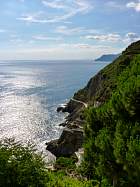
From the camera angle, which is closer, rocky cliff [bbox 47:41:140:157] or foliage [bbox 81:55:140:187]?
foliage [bbox 81:55:140:187]

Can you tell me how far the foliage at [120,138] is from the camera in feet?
62.3

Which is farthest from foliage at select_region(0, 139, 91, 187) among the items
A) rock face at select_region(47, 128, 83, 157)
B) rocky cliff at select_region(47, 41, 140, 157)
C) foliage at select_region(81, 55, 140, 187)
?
rock face at select_region(47, 128, 83, 157)

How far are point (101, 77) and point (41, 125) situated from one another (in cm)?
2746

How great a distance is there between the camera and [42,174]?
2375 cm

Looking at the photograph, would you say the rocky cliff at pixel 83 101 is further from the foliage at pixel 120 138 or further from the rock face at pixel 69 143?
the foliage at pixel 120 138

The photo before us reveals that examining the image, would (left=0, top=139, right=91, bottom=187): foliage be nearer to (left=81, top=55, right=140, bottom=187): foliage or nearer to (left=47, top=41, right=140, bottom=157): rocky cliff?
(left=81, top=55, right=140, bottom=187): foliage

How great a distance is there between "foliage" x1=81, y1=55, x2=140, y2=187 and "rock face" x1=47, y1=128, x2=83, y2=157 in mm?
43484

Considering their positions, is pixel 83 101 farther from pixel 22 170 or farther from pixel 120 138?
pixel 120 138

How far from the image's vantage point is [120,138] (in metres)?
20.2

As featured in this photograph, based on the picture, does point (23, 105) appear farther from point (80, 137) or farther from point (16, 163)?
point (16, 163)

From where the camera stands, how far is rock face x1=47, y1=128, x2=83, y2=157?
68875mm

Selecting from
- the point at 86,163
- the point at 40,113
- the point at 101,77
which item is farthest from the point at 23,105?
the point at 86,163

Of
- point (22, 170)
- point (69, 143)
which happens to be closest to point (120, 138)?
point (22, 170)

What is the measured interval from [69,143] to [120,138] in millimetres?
51751
